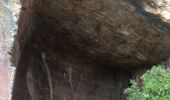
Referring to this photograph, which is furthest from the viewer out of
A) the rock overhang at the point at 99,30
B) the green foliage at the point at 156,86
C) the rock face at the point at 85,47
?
the rock face at the point at 85,47

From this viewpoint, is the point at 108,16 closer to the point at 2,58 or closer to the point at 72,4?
the point at 72,4

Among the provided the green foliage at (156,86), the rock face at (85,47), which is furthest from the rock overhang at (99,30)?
the green foliage at (156,86)

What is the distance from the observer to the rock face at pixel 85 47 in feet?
20.6

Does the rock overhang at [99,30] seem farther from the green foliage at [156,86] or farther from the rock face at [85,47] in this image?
the green foliage at [156,86]

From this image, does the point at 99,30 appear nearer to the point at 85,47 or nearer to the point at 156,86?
the point at 85,47

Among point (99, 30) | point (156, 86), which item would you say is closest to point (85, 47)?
point (99, 30)

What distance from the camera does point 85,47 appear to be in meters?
7.64

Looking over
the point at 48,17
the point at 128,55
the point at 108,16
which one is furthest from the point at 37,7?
the point at 128,55

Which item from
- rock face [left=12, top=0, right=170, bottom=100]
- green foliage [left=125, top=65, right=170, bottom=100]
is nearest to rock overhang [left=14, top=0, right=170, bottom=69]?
rock face [left=12, top=0, right=170, bottom=100]

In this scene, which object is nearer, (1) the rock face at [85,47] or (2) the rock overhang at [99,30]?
(2) the rock overhang at [99,30]

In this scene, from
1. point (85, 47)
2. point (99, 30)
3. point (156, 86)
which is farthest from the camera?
point (85, 47)

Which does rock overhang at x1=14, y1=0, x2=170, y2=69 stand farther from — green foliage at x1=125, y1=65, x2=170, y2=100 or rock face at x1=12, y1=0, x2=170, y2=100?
green foliage at x1=125, y1=65, x2=170, y2=100

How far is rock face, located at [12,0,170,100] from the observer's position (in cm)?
627

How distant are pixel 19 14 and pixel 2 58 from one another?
53 centimetres
